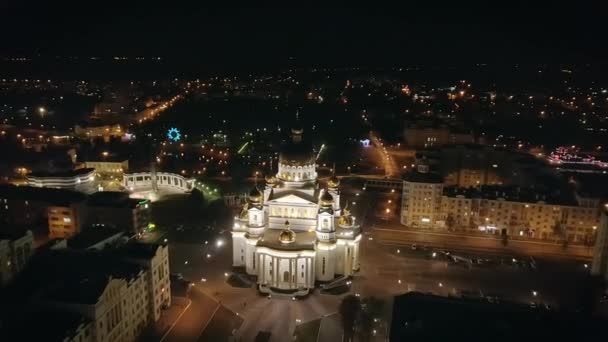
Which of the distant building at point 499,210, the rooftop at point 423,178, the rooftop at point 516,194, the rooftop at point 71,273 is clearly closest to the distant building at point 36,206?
the rooftop at point 71,273

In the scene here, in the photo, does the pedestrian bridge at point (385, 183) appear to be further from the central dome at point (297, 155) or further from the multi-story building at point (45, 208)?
the multi-story building at point (45, 208)

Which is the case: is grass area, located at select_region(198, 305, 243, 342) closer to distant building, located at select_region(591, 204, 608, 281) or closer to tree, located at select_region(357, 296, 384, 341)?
tree, located at select_region(357, 296, 384, 341)

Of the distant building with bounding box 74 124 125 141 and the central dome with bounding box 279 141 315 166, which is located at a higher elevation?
the distant building with bounding box 74 124 125 141

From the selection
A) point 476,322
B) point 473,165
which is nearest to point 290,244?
point 476,322

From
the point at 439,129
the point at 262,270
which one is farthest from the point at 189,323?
the point at 439,129

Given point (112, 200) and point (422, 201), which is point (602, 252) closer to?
point (422, 201)

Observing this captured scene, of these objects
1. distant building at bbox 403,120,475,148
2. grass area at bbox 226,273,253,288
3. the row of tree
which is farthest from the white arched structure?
distant building at bbox 403,120,475,148
